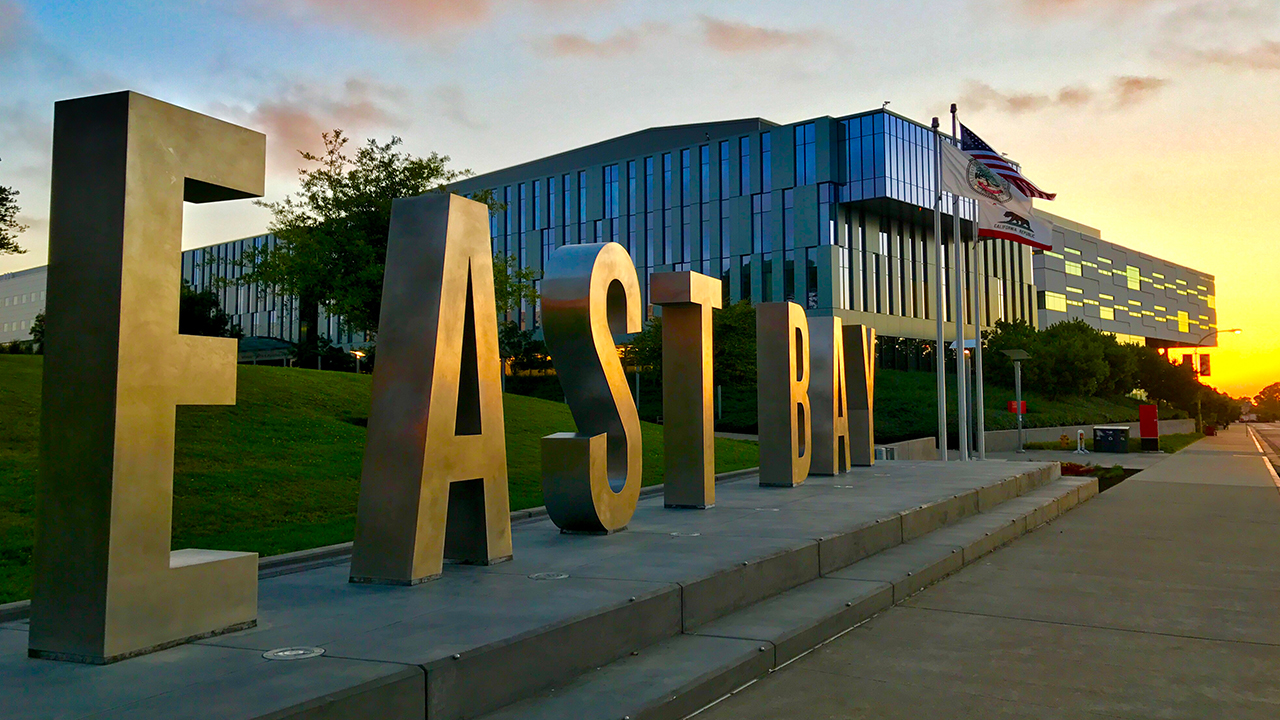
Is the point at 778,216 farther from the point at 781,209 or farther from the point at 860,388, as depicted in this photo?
the point at 860,388

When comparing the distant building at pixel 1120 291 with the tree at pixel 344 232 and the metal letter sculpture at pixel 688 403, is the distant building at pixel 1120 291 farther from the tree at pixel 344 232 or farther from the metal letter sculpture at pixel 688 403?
the metal letter sculpture at pixel 688 403

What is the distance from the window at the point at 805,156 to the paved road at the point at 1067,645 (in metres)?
43.6

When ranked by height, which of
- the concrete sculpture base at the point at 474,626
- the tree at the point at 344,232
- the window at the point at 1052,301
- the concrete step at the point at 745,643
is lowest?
the concrete step at the point at 745,643

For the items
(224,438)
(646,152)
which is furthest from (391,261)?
(646,152)

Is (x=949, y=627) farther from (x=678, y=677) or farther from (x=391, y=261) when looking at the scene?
(x=391, y=261)

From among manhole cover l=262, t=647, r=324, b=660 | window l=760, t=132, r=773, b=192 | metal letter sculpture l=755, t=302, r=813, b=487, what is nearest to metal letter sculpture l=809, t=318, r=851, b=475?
metal letter sculpture l=755, t=302, r=813, b=487

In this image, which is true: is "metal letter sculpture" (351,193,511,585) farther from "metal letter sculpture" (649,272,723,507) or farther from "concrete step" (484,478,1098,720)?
"metal letter sculpture" (649,272,723,507)

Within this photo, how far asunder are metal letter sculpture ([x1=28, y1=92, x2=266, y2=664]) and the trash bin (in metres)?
36.9

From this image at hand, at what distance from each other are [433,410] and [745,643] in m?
2.74

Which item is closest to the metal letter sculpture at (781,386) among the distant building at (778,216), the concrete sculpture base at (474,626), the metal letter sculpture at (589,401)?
the concrete sculpture base at (474,626)

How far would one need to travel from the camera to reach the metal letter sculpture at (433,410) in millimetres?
6887

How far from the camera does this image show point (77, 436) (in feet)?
16.4

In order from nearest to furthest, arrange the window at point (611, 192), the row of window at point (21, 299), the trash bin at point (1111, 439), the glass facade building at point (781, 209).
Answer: the trash bin at point (1111, 439)
the row of window at point (21, 299)
the glass facade building at point (781, 209)
the window at point (611, 192)

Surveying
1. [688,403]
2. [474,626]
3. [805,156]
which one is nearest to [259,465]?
[688,403]
